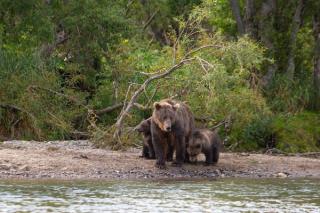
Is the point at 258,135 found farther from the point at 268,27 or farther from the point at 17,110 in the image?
the point at 17,110

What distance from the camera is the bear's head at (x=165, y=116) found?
18000mm

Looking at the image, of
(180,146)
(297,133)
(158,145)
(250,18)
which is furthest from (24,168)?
(250,18)

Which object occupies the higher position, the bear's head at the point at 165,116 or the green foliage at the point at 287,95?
the green foliage at the point at 287,95

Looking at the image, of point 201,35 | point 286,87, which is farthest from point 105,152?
point 286,87

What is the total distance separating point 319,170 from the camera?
2011 centimetres

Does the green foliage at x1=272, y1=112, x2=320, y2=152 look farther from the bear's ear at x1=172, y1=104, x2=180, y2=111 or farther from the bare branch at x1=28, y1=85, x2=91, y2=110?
the bear's ear at x1=172, y1=104, x2=180, y2=111

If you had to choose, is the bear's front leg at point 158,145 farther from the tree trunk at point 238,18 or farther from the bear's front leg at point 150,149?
the tree trunk at point 238,18

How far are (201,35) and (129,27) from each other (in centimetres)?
409

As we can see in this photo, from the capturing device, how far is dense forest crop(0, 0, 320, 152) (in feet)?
70.0

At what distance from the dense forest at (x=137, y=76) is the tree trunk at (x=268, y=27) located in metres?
0.03

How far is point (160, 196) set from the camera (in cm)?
1523

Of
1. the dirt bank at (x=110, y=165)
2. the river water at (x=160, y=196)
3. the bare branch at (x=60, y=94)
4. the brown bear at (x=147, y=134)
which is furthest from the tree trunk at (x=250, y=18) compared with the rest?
the river water at (x=160, y=196)

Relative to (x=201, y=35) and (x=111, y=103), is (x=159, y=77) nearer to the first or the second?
(x=201, y=35)

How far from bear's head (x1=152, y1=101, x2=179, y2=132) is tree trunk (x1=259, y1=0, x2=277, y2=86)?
9.36 m
